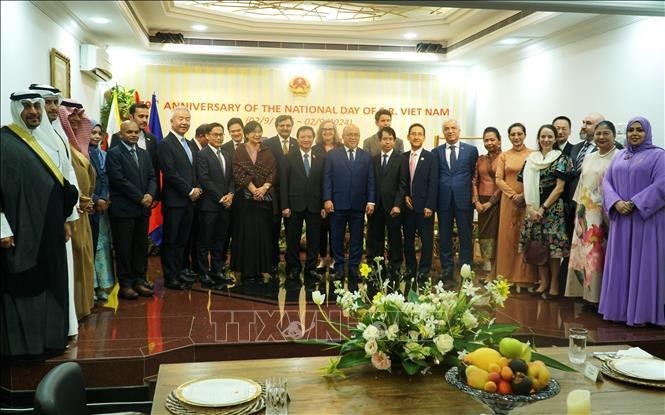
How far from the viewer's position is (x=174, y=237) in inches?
209

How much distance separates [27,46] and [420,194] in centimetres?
336

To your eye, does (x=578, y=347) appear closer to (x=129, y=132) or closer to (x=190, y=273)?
(x=129, y=132)

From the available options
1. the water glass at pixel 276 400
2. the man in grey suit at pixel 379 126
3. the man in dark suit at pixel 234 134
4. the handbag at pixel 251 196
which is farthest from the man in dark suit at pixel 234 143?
the water glass at pixel 276 400

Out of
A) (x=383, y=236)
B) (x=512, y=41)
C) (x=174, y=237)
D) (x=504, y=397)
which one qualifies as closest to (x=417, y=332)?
(x=504, y=397)

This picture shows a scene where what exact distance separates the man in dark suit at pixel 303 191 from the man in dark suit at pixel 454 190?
110 centimetres

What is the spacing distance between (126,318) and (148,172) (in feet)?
3.99

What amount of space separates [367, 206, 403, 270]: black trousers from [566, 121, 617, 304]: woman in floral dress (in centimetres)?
162

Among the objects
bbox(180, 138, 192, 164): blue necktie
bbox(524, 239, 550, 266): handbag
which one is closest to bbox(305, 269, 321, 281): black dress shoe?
bbox(180, 138, 192, 164): blue necktie

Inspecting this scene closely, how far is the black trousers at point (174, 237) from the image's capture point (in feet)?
17.4

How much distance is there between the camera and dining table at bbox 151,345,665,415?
1798 mm

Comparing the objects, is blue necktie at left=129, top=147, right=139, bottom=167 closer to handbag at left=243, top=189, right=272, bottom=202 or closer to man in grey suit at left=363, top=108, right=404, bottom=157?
handbag at left=243, top=189, right=272, bottom=202

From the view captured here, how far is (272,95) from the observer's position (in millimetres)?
8656

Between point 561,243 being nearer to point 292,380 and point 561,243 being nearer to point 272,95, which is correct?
point 292,380

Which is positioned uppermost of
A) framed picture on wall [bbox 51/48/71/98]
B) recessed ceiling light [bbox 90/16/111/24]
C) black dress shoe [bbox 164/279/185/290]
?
recessed ceiling light [bbox 90/16/111/24]
